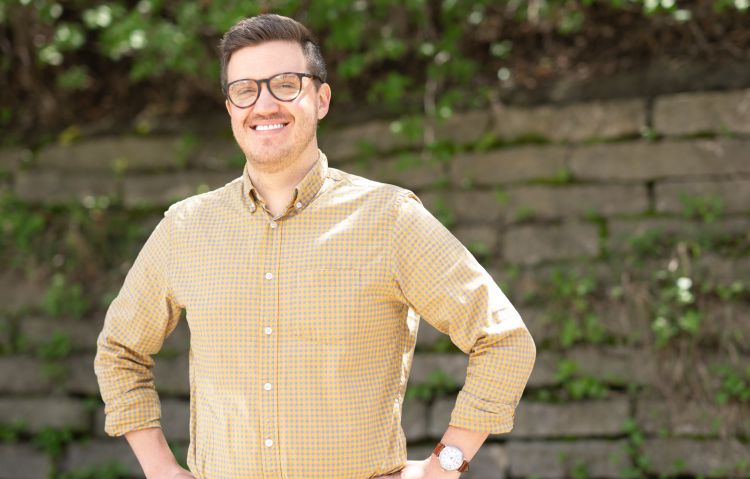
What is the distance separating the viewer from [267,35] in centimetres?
214

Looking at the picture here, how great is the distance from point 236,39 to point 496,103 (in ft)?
7.70

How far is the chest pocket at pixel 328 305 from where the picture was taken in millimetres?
2037

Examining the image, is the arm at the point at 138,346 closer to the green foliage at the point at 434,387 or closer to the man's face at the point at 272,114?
the man's face at the point at 272,114

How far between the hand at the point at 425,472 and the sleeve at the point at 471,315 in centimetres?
11

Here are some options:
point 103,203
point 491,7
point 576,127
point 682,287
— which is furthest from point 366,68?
point 682,287

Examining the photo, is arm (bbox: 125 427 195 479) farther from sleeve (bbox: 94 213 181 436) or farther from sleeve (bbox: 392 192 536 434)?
sleeve (bbox: 392 192 536 434)

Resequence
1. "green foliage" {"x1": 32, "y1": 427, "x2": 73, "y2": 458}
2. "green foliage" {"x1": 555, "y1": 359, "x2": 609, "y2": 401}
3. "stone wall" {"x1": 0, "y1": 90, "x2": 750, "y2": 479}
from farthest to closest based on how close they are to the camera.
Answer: "green foliage" {"x1": 32, "y1": 427, "x2": 73, "y2": 458}
"green foliage" {"x1": 555, "y1": 359, "x2": 609, "y2": 401}
"stone wall" {"x1": 0, "y1": 90, "x2": 750, "y2": 479}

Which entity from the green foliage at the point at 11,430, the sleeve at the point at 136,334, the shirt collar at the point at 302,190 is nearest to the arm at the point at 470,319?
the shirt collar at the point at 302,190

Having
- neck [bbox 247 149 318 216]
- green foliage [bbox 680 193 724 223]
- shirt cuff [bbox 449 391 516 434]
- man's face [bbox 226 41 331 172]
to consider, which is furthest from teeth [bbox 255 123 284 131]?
green foliage [bbox 680 193 724 223]

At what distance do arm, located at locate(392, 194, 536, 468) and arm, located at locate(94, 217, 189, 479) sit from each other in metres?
0.62

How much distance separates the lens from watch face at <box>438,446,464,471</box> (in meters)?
2.07

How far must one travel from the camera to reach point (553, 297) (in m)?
4.01

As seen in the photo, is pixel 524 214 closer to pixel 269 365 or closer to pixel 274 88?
pixel 274 88

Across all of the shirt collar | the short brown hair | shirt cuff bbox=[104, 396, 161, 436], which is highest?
the short brown hair
